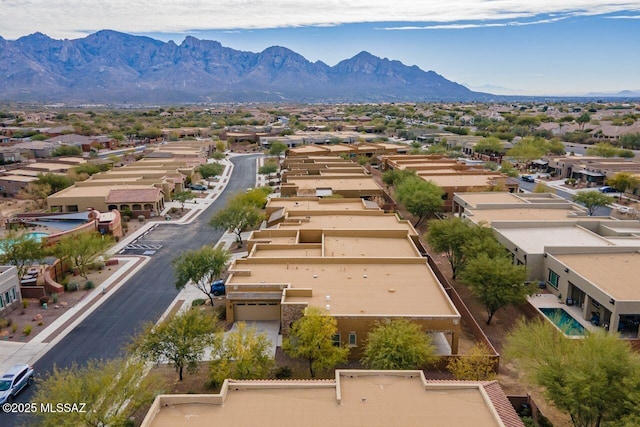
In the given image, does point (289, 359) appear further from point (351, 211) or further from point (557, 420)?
point (351, 211)

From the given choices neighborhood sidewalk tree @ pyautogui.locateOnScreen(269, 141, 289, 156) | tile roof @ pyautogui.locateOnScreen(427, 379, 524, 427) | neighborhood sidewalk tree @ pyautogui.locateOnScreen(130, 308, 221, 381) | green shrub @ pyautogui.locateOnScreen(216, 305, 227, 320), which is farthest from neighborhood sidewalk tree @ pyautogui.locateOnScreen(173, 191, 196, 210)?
tile roof @ pyautogui.locateOnScreen(427, 379, 524, 427)

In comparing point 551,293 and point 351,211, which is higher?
point 351,211

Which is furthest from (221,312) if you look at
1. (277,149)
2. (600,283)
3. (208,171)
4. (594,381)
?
(277,149)

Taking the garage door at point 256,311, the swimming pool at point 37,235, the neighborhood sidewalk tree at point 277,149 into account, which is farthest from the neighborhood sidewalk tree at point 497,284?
the neighborhood sidewalk tree at point 277,149

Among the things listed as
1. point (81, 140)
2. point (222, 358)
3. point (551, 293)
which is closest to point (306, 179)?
point (551, 293)

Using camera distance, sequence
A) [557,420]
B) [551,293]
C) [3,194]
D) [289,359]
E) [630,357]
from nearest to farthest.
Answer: [630,357]
[557,420]
[289,359]
[551,293]
[3,194]

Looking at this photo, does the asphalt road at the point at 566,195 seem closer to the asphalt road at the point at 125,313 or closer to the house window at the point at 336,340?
the house window at the point at 336,340

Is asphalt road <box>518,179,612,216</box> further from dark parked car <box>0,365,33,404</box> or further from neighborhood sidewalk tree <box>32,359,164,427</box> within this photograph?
dark parked car <box>0,365,33,404</box>
